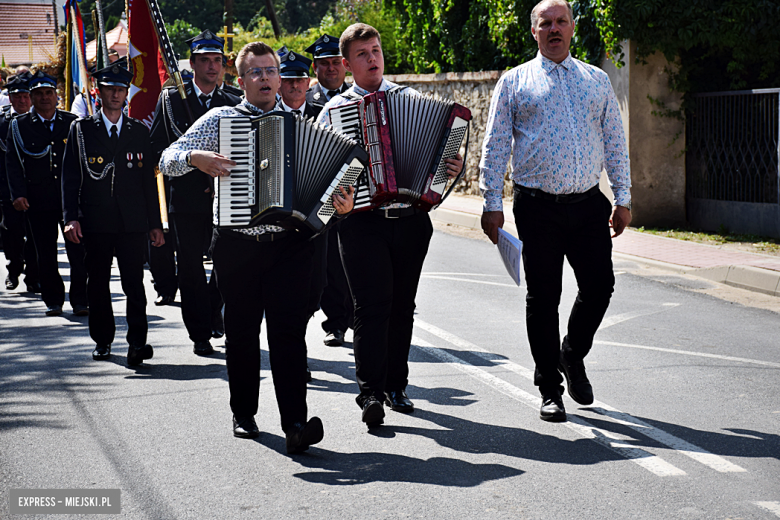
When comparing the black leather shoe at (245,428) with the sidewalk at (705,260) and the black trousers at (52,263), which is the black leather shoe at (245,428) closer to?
the black trousers at (52,263)

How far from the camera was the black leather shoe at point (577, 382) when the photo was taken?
17.5ft

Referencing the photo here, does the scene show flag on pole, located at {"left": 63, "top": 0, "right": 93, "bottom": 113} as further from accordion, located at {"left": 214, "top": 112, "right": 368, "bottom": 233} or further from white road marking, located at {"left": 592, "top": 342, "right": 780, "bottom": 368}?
accordion, located at {"left": 214, "top": 112, "right": 368, "bottom": 233}

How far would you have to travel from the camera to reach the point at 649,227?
1394 cm

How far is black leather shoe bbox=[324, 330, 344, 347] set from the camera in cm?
725

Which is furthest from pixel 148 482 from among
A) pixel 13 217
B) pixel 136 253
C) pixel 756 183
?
pixel 756 183

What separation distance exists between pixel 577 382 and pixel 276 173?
84.0 inches

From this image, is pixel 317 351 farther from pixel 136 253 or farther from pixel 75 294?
pixel 75 294

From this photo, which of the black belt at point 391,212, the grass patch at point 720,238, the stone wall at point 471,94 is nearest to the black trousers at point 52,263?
the black belt at point 391,212

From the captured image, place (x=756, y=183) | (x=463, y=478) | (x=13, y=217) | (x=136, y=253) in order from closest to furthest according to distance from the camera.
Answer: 1. (x=463, y=478)
2. (x=136, y=253)
3. (x=13, y=217)
4. (x=756, y=183)

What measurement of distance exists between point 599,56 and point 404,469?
10900 mm

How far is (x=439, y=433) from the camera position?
4.96 m

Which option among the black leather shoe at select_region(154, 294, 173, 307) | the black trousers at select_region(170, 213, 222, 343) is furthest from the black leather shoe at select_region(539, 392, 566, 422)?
the black leather shoe at select_region(154, 294, 173, 307)

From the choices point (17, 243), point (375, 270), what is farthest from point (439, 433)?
point (17, 243)

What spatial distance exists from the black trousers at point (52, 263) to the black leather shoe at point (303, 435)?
15.2 feet
